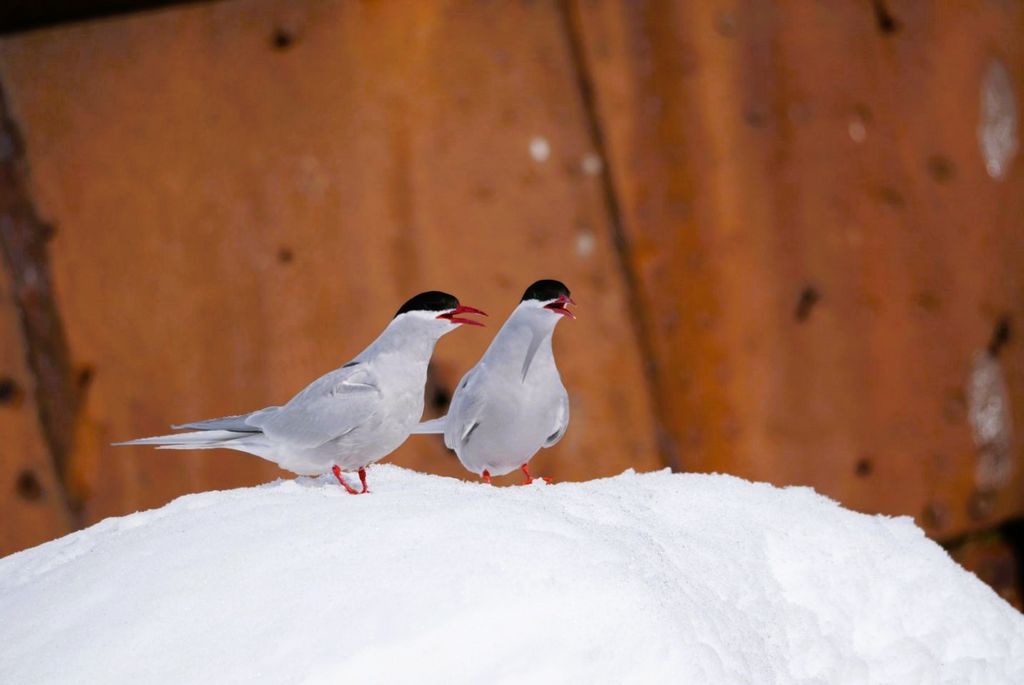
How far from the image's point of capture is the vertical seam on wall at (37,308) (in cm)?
247

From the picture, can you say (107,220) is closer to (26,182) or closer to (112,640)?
(26,182)

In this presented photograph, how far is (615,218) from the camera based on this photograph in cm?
255

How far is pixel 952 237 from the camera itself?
276 cm

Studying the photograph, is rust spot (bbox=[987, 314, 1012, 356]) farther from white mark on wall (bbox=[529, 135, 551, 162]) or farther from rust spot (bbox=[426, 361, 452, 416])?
rust spot (bbox=[426, 361, 452, 416])

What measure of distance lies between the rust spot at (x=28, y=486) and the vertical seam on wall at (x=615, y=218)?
126cm

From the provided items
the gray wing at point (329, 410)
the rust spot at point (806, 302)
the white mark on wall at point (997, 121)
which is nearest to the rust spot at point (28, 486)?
the gray wing at point (329, 410)

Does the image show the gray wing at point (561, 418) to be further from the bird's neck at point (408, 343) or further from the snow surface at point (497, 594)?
the bird's neck at point (408, 343)

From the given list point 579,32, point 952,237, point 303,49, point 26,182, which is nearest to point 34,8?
point 26,182

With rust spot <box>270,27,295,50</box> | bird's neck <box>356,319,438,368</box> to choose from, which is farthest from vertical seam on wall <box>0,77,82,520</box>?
bird's neck <box>356,319,438,368</box>

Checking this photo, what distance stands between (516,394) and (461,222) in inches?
33.9

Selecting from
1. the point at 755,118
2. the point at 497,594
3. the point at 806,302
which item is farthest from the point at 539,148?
the point at 497,594

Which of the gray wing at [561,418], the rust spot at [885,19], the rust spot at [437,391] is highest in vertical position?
the rust spot at [885,19]

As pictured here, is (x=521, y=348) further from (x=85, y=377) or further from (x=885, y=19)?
(x=885, y=19)

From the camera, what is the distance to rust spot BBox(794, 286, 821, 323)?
2613 millimetres
